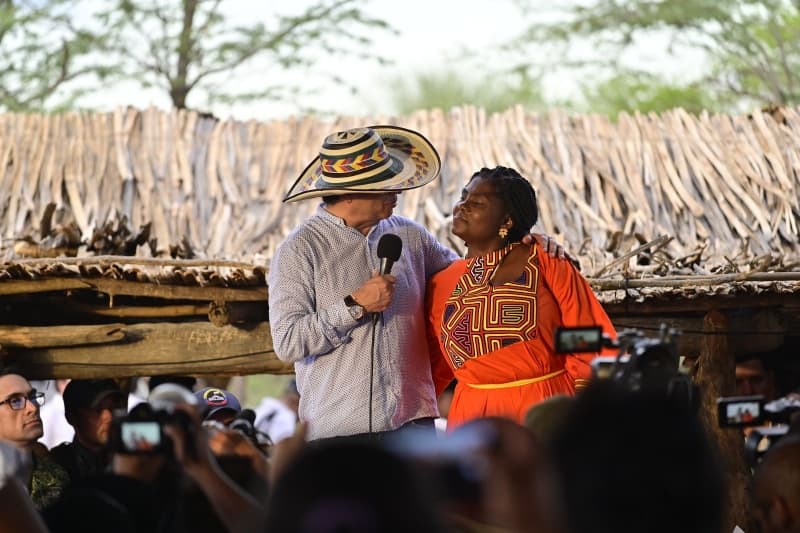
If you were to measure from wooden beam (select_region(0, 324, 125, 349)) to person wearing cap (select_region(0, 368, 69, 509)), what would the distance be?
1.07 metres

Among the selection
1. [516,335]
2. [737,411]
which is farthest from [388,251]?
[737,411]

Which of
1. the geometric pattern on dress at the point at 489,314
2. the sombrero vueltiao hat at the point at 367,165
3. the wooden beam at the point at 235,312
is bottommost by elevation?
the geometric pattern on dress at the point at 489,314

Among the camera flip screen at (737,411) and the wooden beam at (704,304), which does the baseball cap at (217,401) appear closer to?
the wooden beam at (704,304)

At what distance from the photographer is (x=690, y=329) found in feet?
25.9

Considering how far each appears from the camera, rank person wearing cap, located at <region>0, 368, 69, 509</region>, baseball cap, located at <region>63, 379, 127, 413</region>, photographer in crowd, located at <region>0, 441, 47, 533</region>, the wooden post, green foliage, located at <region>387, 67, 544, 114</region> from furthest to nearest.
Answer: green foliage, located at <region>387, 67, 544, 114</region> < the wooden post < baseball cap, located at <region>63, 379, 127, 413</region> < person wearing cap, located at <region>0, 368, 69, 509</region> < photographer in crowd, located at <region>0, 441, 47, 533</region>

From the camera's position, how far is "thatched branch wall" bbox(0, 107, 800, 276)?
334 inches

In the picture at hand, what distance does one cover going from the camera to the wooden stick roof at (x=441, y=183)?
8.12 m

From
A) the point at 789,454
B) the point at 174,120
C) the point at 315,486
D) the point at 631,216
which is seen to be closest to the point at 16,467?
the point at 315,486

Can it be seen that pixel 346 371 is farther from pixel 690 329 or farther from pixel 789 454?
pixel 690 329

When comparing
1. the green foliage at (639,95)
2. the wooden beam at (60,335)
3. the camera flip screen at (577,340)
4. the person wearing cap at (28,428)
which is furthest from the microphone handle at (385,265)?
the green foliage at (639,95)

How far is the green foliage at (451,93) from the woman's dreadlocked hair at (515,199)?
2368 cm

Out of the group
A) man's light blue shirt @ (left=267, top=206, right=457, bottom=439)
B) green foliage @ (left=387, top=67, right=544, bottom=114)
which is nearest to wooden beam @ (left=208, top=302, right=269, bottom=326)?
man's light blue shirt @ (left=267, top=206, right=457, bottom=439)

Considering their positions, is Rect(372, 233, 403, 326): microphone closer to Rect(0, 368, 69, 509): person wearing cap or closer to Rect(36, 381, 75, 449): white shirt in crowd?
Rect(0, 368, 69, 509): person wearing cap

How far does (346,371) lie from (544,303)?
82 centimetres
